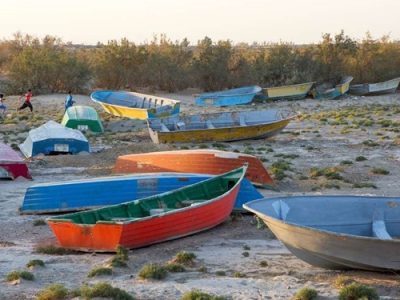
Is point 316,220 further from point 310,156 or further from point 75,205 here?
point 310,156

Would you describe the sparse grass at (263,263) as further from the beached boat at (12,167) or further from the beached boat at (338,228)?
the beached boat at (12,167)

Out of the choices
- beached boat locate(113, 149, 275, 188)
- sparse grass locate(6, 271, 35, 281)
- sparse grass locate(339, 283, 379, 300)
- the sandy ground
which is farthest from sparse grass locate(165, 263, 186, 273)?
beached boat locate(113, 149, 275, 188)

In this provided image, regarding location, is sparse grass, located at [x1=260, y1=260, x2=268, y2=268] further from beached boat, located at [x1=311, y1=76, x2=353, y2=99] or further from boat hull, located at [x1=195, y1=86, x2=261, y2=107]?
beached boat, located at [x1=311, y1=76, x2=353, y2=99]

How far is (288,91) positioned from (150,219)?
101 ft

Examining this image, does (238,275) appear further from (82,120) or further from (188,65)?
(188,65)

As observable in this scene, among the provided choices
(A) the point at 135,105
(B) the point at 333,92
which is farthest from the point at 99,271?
(B) the point at 333,92

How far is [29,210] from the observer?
1384 centimetres

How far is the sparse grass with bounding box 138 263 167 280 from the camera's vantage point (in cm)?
932

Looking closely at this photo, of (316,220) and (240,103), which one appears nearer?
(316,220)

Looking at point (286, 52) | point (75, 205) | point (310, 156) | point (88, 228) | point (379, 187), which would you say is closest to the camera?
point (88, 228)

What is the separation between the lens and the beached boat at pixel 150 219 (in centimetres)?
1087

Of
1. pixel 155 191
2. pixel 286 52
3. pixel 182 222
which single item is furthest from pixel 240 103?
pixel 182 222

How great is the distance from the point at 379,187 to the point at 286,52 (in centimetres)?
3196

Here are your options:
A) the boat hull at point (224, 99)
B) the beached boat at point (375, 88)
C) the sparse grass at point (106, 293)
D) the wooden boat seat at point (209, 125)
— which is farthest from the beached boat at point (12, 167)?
the beached boat at point (375, 88)
